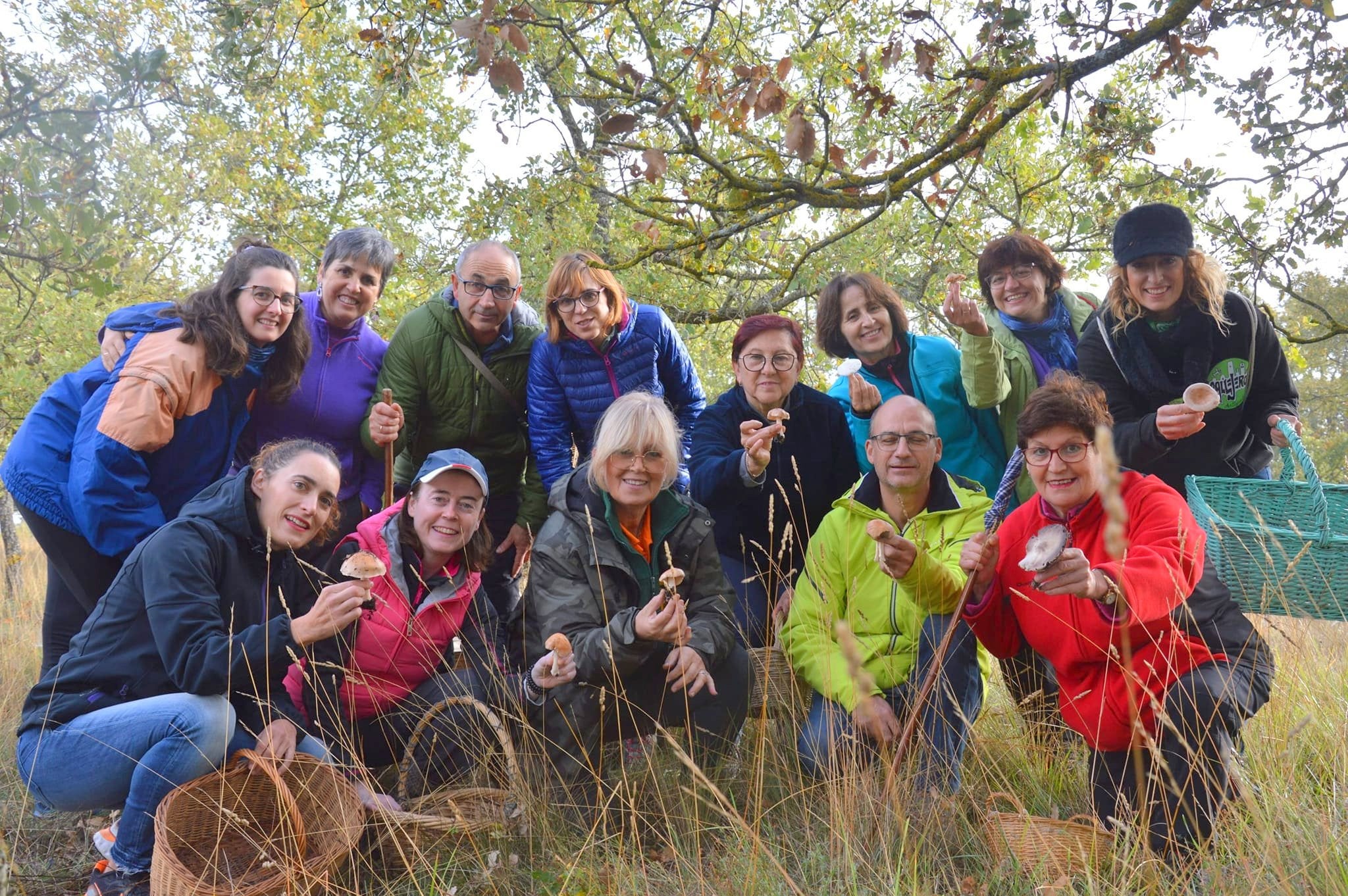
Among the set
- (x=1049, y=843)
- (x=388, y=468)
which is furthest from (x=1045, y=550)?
(x=388, y=468)

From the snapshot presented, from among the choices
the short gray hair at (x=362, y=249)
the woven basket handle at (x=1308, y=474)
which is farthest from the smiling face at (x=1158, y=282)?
the short gray hair at (x=362, y=249)

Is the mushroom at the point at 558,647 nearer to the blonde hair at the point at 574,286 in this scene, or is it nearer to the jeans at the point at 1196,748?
the blonde hair at the point at 574,286

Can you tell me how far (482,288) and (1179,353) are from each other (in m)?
3.06

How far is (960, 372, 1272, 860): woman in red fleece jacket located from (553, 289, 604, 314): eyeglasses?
2004 millimetres

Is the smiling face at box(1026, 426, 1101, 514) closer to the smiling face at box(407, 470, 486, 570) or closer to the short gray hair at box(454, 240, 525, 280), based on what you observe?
the smiling face at box(407, 470, 486, 570)

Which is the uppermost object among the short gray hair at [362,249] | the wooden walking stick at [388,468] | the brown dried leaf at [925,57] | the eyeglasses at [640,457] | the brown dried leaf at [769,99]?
the brown dried leaf at [925,57]

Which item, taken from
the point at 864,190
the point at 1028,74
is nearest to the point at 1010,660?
the point at 864,190

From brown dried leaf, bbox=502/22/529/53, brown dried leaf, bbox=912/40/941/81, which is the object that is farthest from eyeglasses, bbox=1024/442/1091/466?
brown dried leaf, bbox=502/22/529/53

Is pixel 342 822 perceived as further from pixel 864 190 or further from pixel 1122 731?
pixel 864 190

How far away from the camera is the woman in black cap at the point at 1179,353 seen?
354 cm

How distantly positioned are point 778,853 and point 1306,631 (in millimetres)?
2668

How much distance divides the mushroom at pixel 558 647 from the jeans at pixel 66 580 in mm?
1756

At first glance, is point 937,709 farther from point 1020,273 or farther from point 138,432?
point 138,432

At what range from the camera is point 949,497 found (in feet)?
11.7
